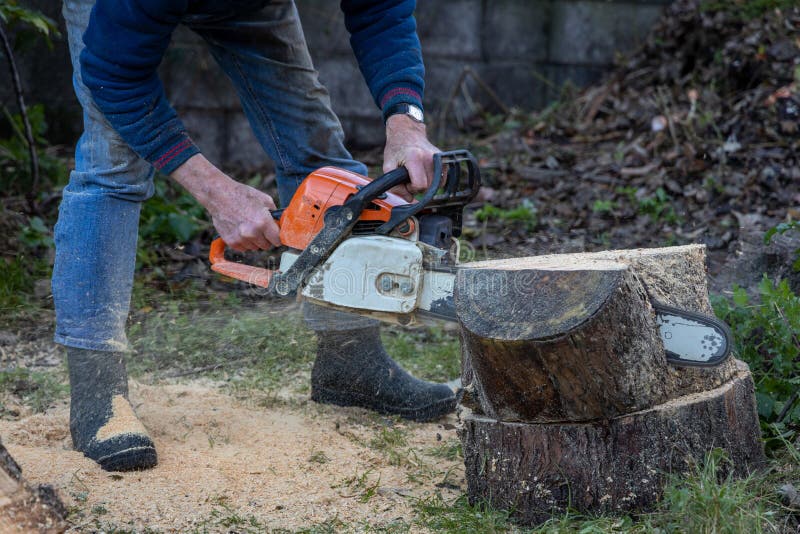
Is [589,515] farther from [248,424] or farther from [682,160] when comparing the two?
[682,160]

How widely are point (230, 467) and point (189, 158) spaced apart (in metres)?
0.79

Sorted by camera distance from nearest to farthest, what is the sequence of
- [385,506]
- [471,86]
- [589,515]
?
1. [589,515]
2. [385,506]
3. [471,86]

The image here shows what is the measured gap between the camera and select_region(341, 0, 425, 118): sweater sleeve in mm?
2312

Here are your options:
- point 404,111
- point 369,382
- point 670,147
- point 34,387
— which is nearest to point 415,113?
point 404,111

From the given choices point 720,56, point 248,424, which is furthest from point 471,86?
point 248,424

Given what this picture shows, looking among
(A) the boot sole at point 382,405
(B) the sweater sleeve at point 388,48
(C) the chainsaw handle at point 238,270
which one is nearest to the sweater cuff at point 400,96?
(B) the sweater sleeve at point 388,48

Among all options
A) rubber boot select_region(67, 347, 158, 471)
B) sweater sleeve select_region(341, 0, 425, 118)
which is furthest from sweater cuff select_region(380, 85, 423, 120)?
rubber boot select_region(67, 347, 158, 471)

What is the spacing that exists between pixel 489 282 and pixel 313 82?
113 cm

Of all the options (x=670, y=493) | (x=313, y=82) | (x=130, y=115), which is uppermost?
(x=313, y=82)

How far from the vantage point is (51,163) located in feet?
14.8

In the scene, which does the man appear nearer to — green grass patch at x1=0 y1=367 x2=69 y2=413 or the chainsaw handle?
the chainsaw handle

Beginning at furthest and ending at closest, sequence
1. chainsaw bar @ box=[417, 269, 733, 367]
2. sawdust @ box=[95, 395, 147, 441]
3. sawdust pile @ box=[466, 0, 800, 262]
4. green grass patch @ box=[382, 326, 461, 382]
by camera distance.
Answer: sawdust pile @ box=[466, 0, 800, 262] → green grass patch @ box=[382, 326, 461, 382] → sawdust @ box=[95, 395, 147, 441] → chainsaw bar @ box=[417, 269, 733, 367]

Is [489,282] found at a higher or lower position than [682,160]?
lower

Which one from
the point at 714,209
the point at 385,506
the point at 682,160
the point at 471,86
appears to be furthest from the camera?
the point at 471,86
